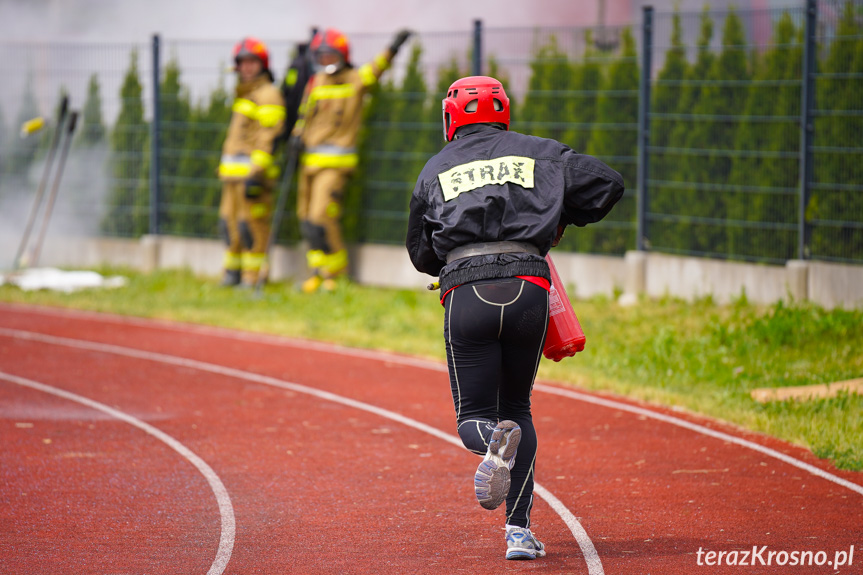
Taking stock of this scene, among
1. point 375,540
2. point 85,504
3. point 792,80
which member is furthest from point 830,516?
point 792,80

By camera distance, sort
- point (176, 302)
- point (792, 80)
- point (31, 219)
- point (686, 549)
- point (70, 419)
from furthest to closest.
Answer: point (31, 219) < point (176, 302) < point (792, 80) < point (70, 419) < point (686, 549)

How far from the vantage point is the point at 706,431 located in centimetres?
859

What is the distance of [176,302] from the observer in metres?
15.2

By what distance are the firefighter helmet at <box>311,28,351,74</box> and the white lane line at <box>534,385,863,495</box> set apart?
21.4 feet

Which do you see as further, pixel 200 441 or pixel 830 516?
pixel 200 441

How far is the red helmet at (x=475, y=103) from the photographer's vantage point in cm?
535

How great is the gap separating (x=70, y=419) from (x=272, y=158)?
745 cm

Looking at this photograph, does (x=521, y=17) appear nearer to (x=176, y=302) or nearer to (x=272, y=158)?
(x=272, y=158)

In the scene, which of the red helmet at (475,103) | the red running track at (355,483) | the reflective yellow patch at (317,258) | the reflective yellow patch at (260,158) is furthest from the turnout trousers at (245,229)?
the red helmet at (475,103)

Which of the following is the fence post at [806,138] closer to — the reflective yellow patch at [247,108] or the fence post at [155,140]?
the reflective yellow patch at [247,108]

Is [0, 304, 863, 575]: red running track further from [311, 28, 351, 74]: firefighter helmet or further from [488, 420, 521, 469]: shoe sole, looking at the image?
[311, 28, 351, 74]: firefighter helmet

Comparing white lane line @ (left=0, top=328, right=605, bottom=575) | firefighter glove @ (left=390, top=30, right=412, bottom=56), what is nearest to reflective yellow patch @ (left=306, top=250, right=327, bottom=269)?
firefighter glove @ (left=390, top=30, right=412, bottom=56)

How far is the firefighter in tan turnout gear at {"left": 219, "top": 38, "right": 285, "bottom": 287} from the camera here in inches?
621

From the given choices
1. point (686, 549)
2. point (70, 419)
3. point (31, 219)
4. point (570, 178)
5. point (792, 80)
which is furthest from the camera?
point (31, 219)
